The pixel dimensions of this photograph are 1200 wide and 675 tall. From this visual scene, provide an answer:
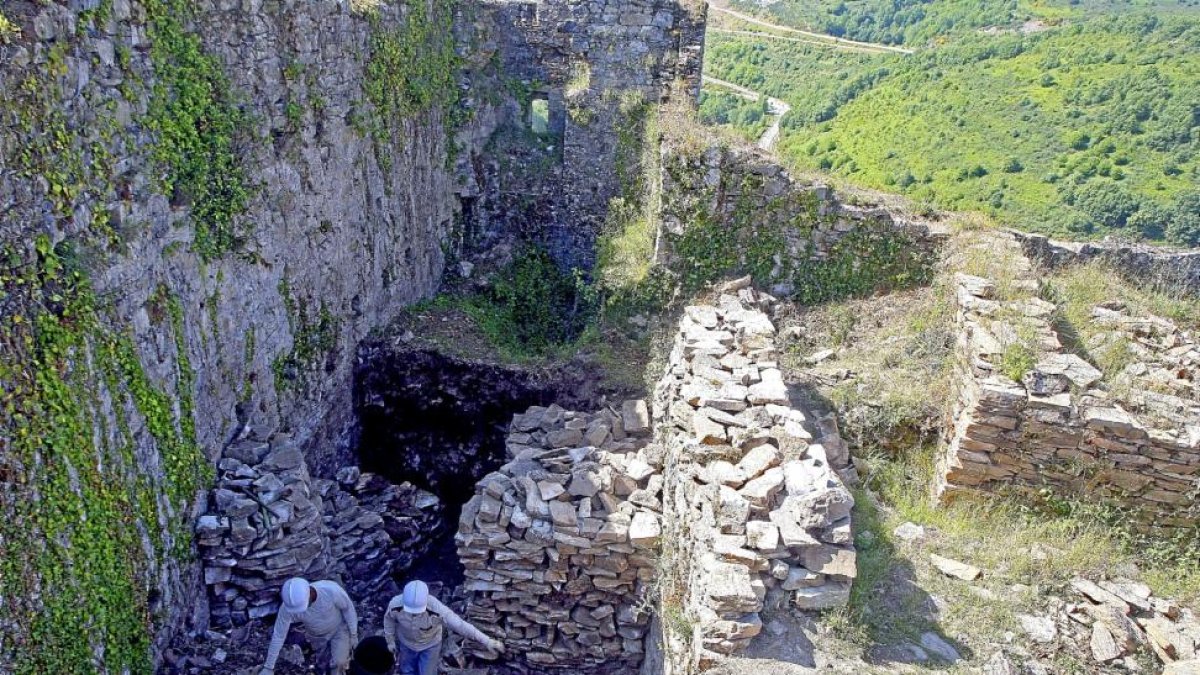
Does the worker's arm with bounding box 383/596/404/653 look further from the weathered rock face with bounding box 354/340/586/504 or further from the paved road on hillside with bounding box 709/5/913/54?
the paved road on hillside with bounding box 709/5/913/54

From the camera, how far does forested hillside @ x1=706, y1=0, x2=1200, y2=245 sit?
49.4 ft

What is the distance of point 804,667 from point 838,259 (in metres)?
5.77

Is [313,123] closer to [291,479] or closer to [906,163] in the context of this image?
[291,479]

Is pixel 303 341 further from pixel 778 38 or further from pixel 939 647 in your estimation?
pixel 778 38

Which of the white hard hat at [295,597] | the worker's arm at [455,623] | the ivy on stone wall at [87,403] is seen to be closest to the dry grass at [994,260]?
the worker's arm at [455,623]

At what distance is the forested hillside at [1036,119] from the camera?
15047mm

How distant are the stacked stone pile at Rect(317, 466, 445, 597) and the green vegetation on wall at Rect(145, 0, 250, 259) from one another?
8.97ft

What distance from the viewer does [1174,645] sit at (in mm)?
4785

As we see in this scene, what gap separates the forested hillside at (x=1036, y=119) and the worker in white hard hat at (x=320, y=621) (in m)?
9.76

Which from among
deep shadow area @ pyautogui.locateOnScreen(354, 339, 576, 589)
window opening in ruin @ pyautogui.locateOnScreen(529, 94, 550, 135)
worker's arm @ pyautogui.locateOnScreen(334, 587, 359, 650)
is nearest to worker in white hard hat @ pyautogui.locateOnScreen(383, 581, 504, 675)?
worker's arm @ pyautogui.locateOnScreen(334, 587, 359, 650)

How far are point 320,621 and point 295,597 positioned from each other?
1.03ft

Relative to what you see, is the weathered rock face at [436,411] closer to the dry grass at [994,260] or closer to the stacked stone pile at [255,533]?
the stacked stone pile at [255,533]

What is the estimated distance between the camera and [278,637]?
17.7 ft

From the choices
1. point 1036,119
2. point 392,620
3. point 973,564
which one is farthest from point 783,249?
point 1036,119
